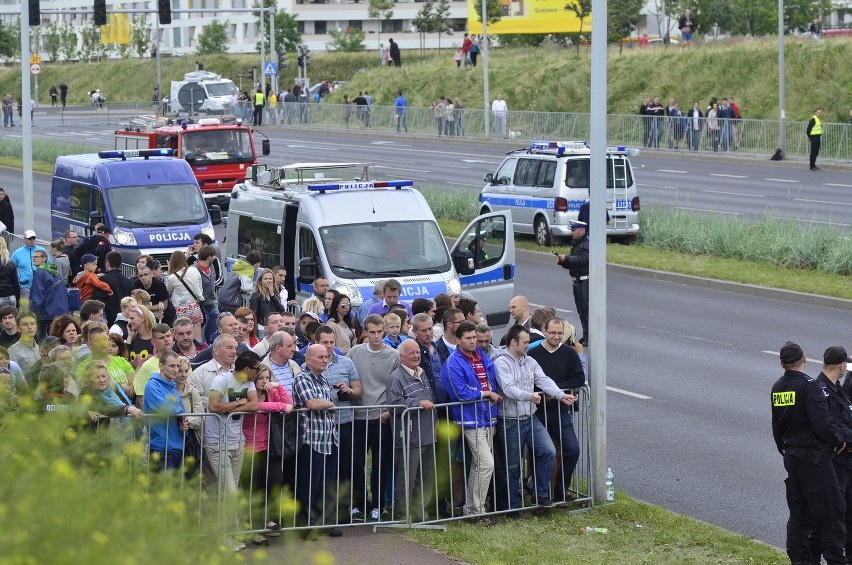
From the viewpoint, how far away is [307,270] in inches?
660

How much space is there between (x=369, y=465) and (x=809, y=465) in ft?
11.8

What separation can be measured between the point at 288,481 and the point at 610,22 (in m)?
61.6

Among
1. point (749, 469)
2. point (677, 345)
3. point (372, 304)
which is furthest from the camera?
point (677, 345)

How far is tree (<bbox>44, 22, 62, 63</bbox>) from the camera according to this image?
11563cm

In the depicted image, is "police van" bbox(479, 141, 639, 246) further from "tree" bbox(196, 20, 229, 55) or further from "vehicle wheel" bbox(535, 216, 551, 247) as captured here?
"tree" bbox(196, 20, 229, 55)

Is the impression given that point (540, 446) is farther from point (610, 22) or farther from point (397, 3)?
point (397, 3)

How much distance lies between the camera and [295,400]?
34.9 feet

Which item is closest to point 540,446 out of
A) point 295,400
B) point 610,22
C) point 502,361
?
point 502,361

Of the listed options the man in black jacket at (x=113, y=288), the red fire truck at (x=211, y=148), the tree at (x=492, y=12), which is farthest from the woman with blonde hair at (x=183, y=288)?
the tree at (x=492, y=12)

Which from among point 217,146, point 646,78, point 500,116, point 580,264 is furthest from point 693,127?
point 580,264

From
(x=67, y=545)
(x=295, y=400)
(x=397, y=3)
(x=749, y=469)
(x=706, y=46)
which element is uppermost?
(x=397, y=3)

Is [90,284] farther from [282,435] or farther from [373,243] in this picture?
[282,435]

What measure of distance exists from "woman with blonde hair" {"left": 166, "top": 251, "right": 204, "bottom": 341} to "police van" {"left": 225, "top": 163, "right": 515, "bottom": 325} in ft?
4.14

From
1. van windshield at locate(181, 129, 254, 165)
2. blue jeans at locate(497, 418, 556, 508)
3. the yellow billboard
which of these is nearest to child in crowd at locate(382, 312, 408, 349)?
blue jeans at locate(497, 418, 556, 508)
